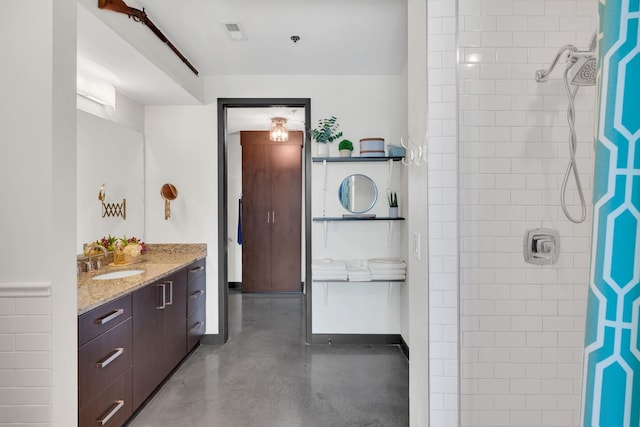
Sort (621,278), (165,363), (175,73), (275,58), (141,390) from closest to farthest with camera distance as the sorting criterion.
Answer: (621,278) → (141,390) → (165,363) → (175,73) → (275,58)

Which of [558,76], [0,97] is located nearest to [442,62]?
[558,76]

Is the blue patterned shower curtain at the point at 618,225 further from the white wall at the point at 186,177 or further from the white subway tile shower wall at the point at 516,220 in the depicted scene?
the white wall at the point at 186,177

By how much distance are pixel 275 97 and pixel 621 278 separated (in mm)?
3088

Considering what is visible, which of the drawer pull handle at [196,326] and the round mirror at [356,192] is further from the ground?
the round mirror at [356,192]

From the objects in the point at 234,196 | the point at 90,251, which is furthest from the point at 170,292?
the point at 234,196

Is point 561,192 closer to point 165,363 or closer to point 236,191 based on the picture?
point 165,363

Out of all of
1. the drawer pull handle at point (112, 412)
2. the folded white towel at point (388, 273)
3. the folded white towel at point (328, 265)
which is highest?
the folded white towel at point (328, 265)

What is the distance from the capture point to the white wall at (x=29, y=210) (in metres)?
1.19

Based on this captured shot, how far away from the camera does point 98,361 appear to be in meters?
1.62

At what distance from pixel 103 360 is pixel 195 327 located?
51.1 inches

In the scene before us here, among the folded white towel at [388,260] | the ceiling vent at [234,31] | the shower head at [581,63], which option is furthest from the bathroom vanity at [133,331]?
the shower head at [581,63]

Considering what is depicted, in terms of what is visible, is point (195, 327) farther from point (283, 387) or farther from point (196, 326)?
point (283, 387)

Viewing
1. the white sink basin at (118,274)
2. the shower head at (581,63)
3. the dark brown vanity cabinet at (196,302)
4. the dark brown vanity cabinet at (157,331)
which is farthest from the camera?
the dark brown vanity cabinet at (196,302)

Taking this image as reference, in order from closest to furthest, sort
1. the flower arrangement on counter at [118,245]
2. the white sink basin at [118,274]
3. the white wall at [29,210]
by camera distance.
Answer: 1. the white wall at [29,210]
2. the white sink basin at [118,274]
3. the flower arrangement on counter at [118,245]
